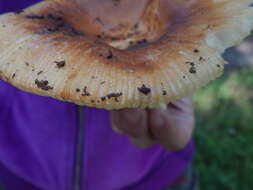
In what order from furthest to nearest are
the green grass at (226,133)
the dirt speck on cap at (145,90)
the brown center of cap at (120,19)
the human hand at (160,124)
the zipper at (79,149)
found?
the green grass at (226,133) < the zipper at (79,149) < the human hand at (160,124) < the brown center of cap at (120,19) < the dirt speck on cap at (145,90)

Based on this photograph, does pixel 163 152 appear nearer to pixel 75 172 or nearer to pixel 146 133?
pixel 146 133

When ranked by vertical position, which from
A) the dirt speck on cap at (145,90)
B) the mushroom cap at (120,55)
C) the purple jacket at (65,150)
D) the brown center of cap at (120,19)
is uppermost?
the brown center of cap at (120,19)

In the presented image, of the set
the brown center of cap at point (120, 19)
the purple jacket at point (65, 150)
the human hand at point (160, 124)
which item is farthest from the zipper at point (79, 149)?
the brown center of cap at point (120, 19)

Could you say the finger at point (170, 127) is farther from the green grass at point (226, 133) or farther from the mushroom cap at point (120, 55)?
the green grass at point (226, 133)

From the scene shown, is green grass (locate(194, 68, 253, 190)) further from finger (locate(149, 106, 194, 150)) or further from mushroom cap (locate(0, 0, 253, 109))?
mushroom cap (locate(0, 0, 253, 109))

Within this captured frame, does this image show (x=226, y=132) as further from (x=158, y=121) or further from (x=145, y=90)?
(x=145, y=90)

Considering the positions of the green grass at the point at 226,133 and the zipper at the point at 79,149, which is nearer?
the zipper at the point at 79,149

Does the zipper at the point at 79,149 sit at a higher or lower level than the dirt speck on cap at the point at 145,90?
lower

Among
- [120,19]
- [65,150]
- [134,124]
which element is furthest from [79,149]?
[120,19]
